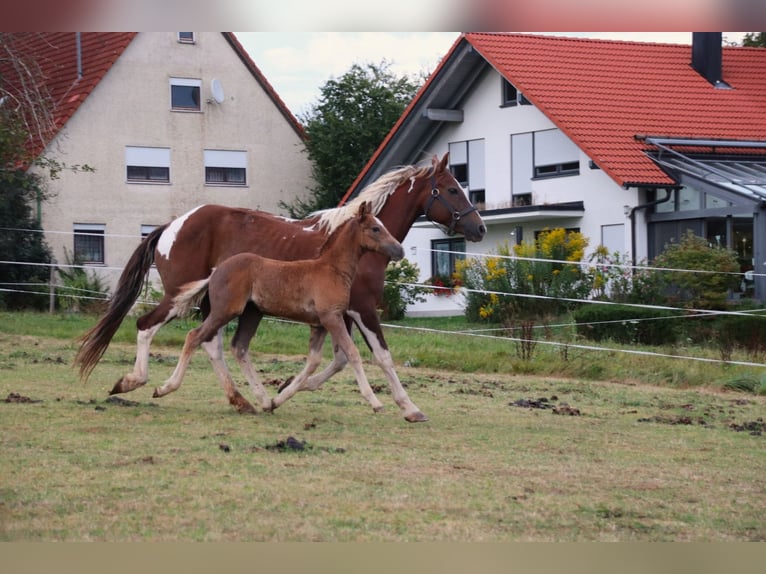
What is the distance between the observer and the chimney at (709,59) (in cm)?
3031

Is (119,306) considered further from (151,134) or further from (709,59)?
(151,134)

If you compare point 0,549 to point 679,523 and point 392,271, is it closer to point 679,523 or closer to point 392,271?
point 679,523

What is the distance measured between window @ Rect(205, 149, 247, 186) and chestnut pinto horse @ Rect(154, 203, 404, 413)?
26946 mm

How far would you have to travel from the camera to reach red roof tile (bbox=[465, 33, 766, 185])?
87.2ft

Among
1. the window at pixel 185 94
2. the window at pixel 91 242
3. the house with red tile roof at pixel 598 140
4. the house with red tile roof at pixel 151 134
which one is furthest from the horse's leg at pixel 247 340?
the window at pixel 185 94

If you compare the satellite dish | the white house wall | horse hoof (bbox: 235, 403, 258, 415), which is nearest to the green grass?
horse hoof (bbox: 235, 403, 258, 415)

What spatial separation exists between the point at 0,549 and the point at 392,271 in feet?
68.1

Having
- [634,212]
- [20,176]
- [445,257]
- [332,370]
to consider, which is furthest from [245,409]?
[445,257]

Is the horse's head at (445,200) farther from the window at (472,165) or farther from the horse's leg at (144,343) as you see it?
the window at (472,165)

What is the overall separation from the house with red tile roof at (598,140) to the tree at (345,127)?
5215mm

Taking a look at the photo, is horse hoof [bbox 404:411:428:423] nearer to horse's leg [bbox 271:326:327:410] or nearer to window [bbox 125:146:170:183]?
horse's leg [bbox 271:326:327:410]

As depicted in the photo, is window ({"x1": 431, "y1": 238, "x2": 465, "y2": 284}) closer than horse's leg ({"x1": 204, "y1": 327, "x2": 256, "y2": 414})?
No

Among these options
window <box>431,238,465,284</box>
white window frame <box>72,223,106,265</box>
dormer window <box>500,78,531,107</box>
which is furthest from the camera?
white window frame <box>72,223,106,265</box>

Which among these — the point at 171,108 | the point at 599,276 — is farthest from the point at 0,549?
the point at 171,108
